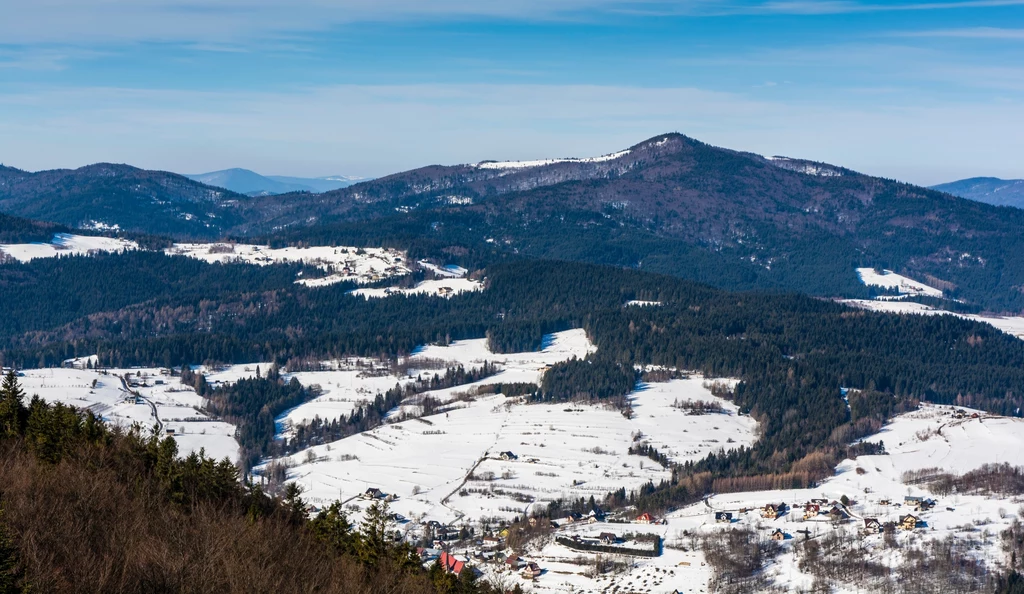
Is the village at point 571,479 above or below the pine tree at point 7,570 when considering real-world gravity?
below

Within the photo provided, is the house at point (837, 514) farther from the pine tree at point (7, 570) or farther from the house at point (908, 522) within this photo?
the pine tree at point (7, 570)

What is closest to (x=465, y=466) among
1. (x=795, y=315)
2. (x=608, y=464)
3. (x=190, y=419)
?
(x=608, y=464)

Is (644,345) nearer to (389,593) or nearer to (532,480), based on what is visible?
(532,480)

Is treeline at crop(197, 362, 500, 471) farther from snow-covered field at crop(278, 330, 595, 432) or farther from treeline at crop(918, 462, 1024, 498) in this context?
treeline at crop(918, 462, 1024, 498)

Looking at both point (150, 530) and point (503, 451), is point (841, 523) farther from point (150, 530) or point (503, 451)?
point (150, 530)

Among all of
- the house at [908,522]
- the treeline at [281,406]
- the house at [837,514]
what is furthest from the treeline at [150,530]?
the treeline at [281,406]

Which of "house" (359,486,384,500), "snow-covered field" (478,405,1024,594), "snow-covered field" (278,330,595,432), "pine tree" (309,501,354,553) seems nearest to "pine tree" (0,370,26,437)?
"pine tree" (309,501,354,553)
